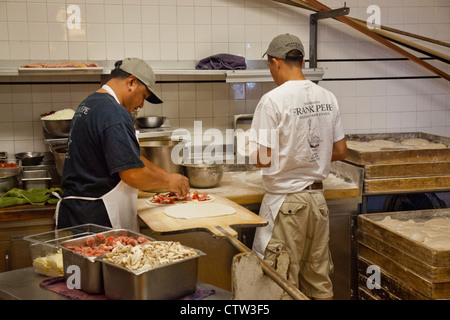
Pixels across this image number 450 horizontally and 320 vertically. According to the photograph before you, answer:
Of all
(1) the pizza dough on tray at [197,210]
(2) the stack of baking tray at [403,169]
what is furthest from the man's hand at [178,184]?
(2) the stack of baking tray at [403,169]

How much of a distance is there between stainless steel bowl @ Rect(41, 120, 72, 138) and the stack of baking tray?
2.09 m

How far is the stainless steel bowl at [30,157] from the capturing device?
387 cm

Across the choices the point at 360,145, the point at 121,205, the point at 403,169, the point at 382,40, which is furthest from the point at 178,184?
the point at 382,40

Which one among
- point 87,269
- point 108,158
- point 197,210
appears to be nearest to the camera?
point 87,269

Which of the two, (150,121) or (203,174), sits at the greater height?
(150,121)

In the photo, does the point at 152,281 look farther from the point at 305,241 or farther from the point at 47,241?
the point at 305,241

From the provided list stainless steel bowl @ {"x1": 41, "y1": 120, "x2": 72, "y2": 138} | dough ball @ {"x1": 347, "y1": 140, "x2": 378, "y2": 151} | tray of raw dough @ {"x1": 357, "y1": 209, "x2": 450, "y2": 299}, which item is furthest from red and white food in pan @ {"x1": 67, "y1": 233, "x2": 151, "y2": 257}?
dough ball @ {"x1": 347, "y1": 140, "x2": 378, "y2": 151}

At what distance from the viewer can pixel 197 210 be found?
2871mm

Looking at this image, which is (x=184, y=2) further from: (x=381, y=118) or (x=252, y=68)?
(x=381, y=118)

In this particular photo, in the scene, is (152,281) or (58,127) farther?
(58,127)

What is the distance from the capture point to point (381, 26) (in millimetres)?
4668

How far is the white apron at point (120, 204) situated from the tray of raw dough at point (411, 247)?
1.56 metres

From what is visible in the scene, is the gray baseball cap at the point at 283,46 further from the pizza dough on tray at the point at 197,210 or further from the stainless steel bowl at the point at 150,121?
the stainless steel bowl at the point at 150,121

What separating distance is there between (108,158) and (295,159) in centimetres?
112
